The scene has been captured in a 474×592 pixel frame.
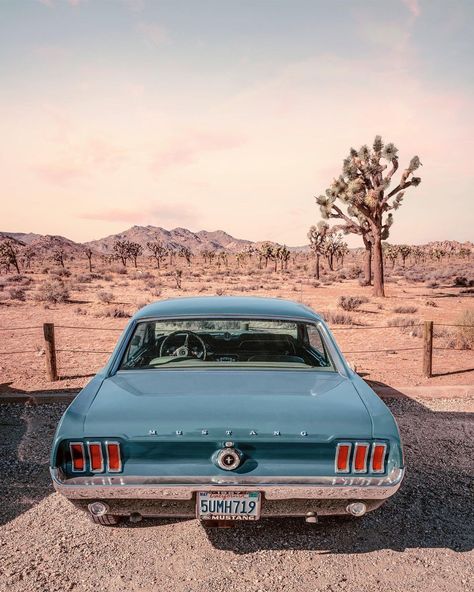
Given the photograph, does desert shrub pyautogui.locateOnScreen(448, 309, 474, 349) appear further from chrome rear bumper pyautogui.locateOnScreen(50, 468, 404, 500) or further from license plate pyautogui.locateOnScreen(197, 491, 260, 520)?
license plate pyautogui.locateOnScreen(197, 491, 260, 520)

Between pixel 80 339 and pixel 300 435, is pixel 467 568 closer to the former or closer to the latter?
pixel 300 435

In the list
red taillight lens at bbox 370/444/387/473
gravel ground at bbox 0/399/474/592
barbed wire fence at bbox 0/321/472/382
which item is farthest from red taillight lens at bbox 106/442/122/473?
barbed wire fence at bbox 0/321/472/382

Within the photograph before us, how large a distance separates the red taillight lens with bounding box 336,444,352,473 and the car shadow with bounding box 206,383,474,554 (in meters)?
0.98

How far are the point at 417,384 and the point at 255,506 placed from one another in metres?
6.00

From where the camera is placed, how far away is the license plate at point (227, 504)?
269 cm

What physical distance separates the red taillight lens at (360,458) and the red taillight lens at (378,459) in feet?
0.16

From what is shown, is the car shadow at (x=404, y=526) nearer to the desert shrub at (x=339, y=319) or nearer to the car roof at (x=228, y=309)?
the car roof at (x=228, y=309)

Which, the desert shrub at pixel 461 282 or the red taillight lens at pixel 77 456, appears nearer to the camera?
the red taillight lens at pixel 77 456

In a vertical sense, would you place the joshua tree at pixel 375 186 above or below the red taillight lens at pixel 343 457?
above

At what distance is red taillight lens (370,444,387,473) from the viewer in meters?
2.70

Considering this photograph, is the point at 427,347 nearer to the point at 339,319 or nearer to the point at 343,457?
the point at 343,457

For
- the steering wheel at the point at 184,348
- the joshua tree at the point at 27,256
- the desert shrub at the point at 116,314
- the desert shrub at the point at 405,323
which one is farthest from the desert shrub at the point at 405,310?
the joshua tree at the point at 27,256

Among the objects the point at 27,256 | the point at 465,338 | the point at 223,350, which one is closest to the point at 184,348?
the point at 223,350

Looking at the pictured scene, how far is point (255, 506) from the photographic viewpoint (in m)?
2.70
